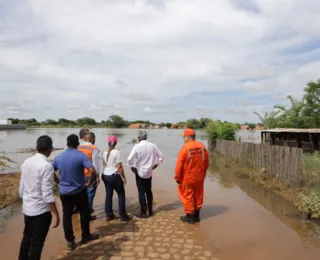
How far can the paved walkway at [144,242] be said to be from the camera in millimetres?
4246

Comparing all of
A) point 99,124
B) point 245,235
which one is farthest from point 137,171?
point 99,124

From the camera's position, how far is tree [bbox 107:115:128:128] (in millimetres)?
129500

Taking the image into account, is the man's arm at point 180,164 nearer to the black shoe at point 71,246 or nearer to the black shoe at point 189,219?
the black shoe at point 189,219

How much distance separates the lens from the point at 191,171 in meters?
5.68

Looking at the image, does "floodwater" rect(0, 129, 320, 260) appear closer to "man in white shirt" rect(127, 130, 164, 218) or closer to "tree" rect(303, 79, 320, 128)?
"man in white shirt" rect(127, 130, 164, 218)

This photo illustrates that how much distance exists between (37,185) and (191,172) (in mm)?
3107

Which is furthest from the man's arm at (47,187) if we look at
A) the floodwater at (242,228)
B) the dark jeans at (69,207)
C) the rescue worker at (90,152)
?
the rescue worker at (90,152)

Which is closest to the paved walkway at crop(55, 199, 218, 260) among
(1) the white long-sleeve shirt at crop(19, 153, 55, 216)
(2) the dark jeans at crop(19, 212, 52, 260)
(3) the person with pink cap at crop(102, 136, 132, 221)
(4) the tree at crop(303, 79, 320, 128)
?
(3) the person with pink cap at crop(102, 136, 132, 221)

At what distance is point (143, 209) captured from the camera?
608 centimetres

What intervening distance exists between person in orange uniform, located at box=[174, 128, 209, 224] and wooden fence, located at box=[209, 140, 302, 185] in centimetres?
392

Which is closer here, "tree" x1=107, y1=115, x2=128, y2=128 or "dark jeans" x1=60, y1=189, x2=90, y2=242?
"dark jeans" x1=60, y1=189, x2=90, y2=242

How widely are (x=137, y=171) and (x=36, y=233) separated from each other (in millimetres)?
2740

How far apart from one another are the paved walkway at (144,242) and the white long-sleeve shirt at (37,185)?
1253mm

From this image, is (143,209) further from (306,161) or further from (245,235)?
(306,161)
